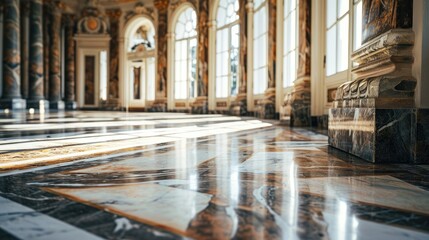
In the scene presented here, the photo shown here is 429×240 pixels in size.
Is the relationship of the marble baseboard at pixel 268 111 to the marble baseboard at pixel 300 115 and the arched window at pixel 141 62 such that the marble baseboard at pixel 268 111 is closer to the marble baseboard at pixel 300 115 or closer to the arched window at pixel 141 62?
the marble baseboard at pixel 300 115

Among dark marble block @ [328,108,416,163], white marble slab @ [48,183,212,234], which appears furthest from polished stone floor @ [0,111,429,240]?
dark marble block @ [328,108,416,163]

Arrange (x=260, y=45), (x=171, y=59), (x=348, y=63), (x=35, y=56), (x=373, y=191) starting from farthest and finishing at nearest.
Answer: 1. (x=171, y=59)
2. (x=35, y=56)
3. (x=260, y=45)
4. (x=348, y=63)
5. (x=373, y=191)

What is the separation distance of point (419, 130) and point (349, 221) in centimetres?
161

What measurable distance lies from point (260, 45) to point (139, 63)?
11.1 m

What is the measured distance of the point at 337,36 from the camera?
604 cm

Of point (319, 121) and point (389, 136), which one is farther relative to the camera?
point (319, 121)

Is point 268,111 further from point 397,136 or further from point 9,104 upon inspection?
point 9,104

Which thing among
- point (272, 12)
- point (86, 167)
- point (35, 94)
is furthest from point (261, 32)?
point (35, 94)

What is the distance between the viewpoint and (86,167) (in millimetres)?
2045

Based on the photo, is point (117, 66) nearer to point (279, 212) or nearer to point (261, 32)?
point (261, 32)

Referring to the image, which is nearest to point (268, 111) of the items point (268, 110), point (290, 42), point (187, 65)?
point (268, 110)

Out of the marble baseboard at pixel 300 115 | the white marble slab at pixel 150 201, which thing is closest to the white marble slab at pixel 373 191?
the white marble slab at pixel 150 201

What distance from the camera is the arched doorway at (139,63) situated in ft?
68.8

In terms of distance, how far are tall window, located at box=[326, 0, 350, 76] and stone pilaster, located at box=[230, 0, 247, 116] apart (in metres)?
6.13
